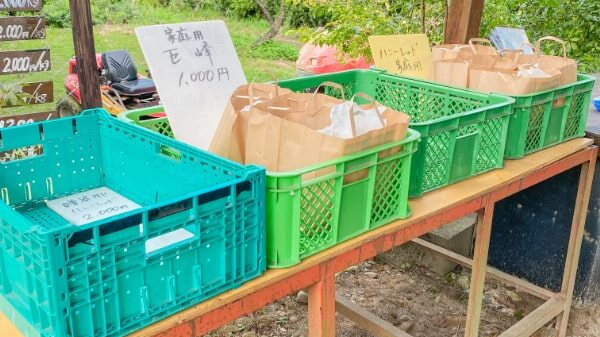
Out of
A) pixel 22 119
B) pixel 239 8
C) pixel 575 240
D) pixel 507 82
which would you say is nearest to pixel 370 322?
pixel 575 240

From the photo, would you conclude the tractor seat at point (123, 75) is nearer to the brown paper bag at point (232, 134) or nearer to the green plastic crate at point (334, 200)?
the brown paper bag at point (232, 134)

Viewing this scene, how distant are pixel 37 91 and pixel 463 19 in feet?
7.70

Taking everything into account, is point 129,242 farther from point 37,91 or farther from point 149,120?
point 37,91

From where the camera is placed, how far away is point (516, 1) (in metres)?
5.20

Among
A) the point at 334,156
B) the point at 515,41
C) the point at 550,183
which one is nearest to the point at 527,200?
the point at 550,183

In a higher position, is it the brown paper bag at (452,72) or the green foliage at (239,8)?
the brown paper bag at (452,72)

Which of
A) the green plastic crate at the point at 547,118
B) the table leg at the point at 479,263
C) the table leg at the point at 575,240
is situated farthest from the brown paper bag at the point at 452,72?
the table leg at the point at 575,240

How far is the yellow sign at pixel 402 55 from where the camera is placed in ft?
8.32

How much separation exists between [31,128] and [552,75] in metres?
1.78

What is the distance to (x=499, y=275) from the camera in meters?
3.01

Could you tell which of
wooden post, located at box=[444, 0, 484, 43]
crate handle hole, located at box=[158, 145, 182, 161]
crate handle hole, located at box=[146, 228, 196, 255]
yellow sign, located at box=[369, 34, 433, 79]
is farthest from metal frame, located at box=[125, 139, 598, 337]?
wooden post, located at box=[444, 0, 484, 43]

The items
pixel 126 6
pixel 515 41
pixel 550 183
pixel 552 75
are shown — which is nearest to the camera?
pixel 552 75

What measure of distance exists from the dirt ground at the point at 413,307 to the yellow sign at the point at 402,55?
131 cm

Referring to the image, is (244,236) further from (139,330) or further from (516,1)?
(516,1)
